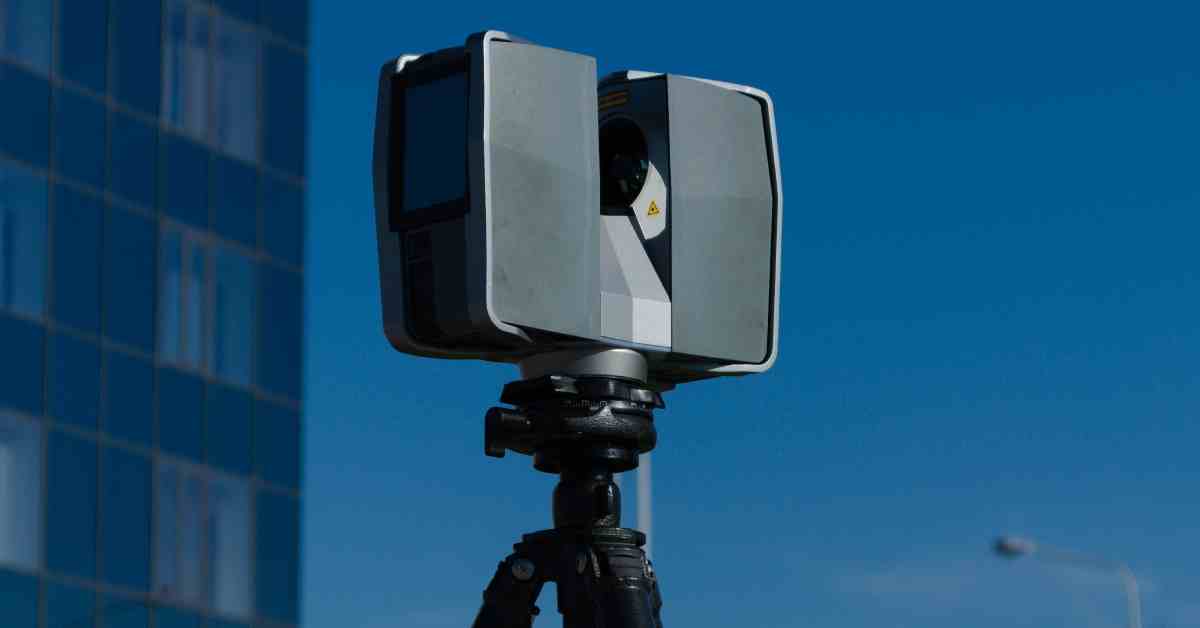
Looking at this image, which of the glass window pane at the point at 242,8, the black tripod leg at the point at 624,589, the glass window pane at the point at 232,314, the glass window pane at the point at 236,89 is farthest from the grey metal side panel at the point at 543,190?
the glass window pane at the point at 242,8

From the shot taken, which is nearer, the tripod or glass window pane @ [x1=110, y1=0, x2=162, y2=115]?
the tripod

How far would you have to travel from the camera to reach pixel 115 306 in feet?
88.2

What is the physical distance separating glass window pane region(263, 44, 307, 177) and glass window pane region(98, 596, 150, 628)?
6.65m

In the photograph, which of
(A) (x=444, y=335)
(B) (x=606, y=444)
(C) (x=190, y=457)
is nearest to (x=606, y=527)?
(B) (x=606, y=444)

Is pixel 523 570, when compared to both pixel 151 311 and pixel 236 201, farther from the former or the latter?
pixel 236 201

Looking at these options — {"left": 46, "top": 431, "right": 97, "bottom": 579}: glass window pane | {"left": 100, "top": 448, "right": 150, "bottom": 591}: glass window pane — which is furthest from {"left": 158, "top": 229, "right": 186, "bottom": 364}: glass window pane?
{"left": 46, "top": 431, "right": 97, "bottom": 579}: glass window pane

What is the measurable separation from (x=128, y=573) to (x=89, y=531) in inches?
33.7

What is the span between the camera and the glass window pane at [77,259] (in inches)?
1022

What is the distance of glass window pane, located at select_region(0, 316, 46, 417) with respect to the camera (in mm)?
24969

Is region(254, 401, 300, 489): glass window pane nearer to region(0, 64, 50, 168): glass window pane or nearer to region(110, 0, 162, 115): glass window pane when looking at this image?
region(110, 0, 162, 115): glass window pane

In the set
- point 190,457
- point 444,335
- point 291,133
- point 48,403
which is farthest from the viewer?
point 291,133

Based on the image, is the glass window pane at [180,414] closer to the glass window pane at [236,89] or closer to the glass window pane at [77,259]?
the glass window pane at [77,259]

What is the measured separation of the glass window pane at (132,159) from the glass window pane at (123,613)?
4761 mm

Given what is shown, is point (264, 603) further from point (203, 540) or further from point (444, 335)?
point (444, 335)
